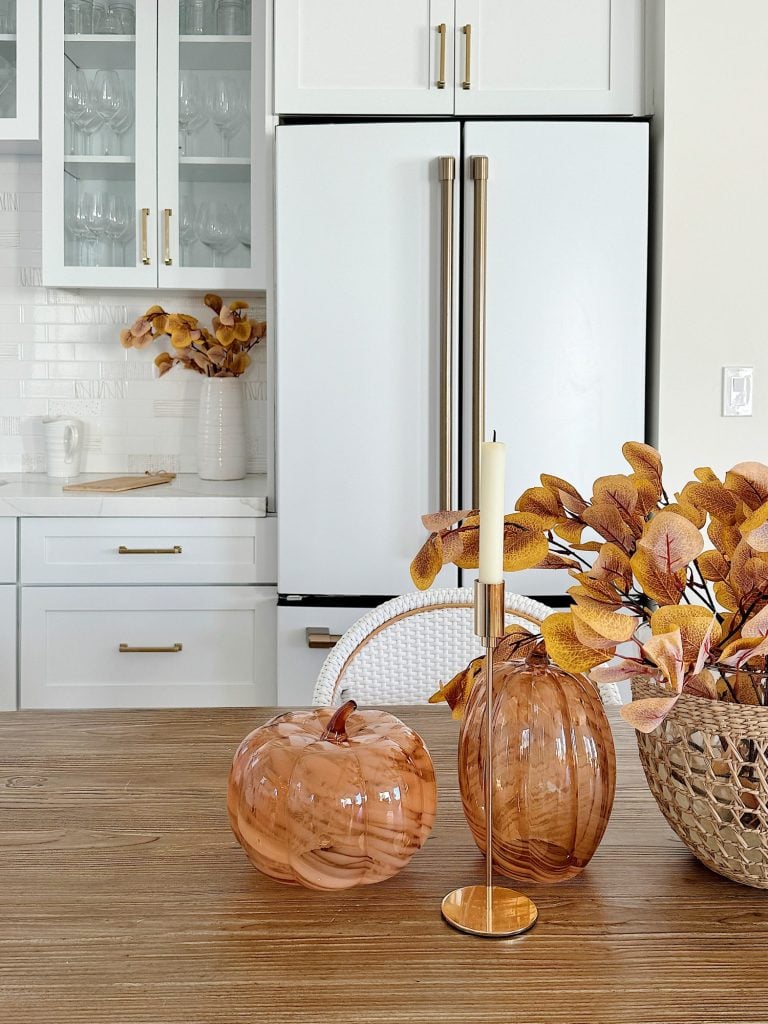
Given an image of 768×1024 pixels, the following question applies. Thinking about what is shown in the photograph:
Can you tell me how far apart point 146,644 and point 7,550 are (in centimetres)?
42

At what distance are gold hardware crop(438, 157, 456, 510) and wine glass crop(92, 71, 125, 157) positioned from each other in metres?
0.98

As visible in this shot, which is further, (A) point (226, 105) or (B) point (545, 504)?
(A) point (226, 105)

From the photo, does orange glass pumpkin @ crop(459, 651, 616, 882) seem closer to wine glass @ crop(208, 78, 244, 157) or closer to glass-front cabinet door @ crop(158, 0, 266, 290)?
glass-front cabinet door @ crop(158, 0, 266, 290)

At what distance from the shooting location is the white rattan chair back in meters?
1.42

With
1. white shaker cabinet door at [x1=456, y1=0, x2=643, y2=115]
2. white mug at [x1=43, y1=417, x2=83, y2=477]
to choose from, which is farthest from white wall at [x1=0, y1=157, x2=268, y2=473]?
white shaker cabinet door at [x1=456, y1=0, x2=643, y2=115]

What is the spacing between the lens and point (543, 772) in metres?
0.74

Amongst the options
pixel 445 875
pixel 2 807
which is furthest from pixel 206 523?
pixel 445 875

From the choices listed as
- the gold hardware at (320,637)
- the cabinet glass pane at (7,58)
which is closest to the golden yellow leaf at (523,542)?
the gold hardware at (320,637)

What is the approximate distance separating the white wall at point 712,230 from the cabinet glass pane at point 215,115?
1.10m

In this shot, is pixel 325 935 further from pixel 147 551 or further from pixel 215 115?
pixel 215 115

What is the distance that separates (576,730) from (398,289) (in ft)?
5.53

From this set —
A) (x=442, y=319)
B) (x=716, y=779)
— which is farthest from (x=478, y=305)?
(x=716, y=779)

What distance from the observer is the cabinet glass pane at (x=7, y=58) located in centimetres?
262

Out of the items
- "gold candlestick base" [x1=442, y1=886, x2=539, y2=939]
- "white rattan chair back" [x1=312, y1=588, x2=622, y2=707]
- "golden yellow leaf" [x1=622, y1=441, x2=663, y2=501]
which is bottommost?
"gold candlestick base" [x1=442, y1=886, x2=539, y2=939]
